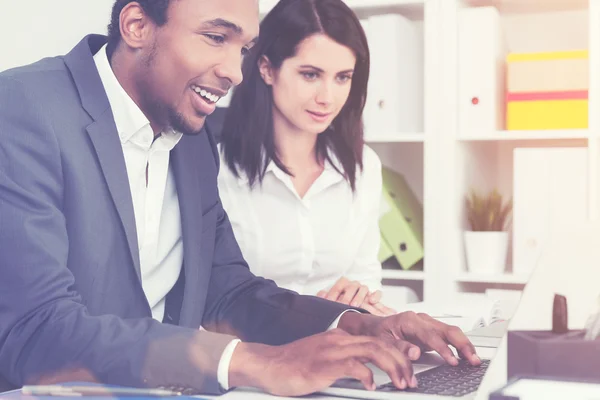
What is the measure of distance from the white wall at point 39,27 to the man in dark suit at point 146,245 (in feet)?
2.15

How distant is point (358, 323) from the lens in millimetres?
1117

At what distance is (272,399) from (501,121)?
2.04 metres

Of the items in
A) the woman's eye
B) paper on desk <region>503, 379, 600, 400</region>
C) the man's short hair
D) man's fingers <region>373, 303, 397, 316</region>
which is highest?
the man's short hair

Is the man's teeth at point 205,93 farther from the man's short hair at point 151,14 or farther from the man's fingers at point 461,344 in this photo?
the man's fingers at point 461,344

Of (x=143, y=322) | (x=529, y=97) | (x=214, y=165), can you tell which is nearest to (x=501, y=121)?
(x=529, y=97)

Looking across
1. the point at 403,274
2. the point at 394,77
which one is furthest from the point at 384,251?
the point at 394,77

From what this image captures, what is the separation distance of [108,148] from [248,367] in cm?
48

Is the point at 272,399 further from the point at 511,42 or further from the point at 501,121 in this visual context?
the point at 511,42

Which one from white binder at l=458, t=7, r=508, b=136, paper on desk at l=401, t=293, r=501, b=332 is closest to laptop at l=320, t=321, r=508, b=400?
paper on desk at l=401, t=293, r=501, b=332

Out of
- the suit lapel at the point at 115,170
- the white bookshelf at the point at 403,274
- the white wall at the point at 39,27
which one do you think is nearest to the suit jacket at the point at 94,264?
the suit lapel at the point at 115,170

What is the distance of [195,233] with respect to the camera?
1353 millimetres

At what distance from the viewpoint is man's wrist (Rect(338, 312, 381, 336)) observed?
1100 mm

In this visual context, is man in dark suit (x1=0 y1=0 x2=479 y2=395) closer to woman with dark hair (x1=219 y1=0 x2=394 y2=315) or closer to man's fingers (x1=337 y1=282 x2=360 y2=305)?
man's fingers (x1=337 y1=282 x2=360 y2=305)

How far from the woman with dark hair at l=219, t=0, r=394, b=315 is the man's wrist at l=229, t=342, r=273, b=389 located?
46.4 inches
